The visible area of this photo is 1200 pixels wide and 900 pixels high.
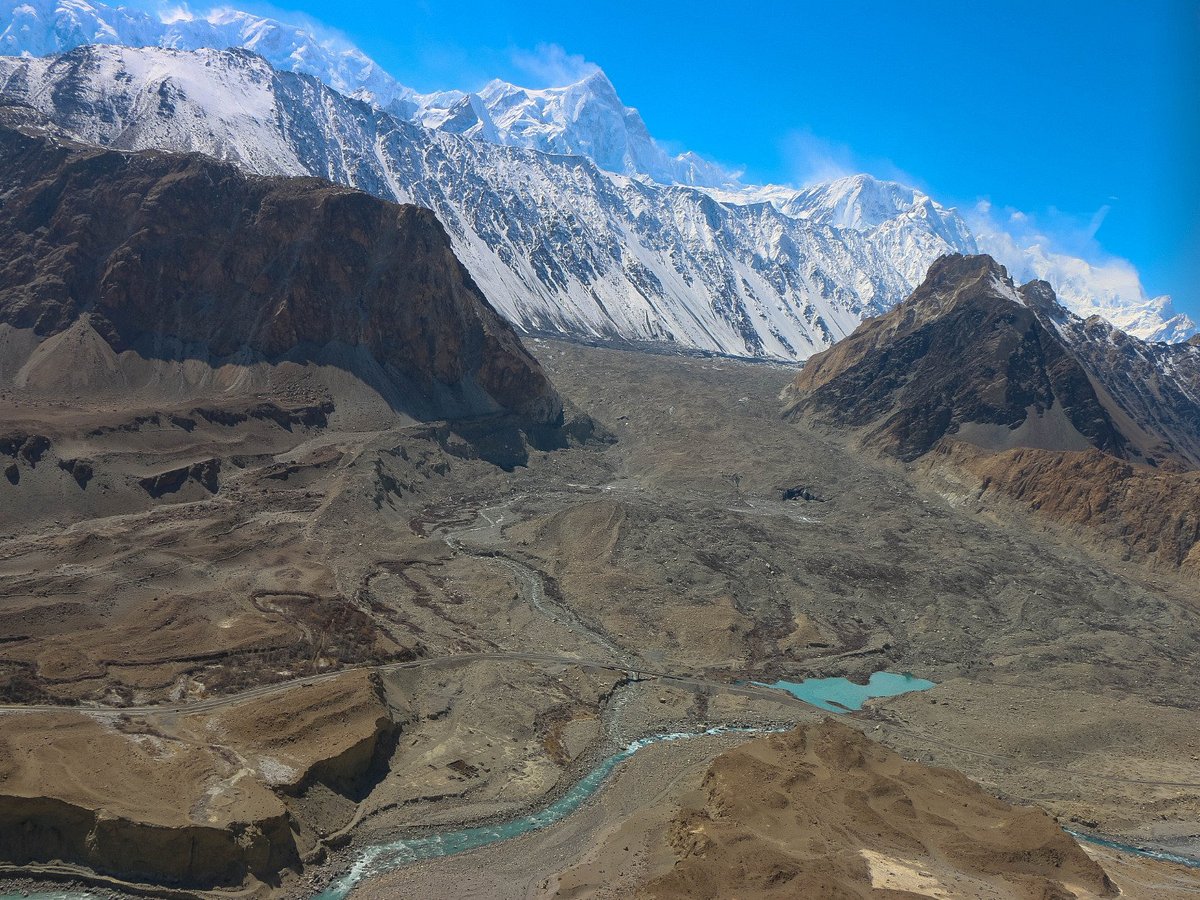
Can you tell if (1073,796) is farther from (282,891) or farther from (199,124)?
(199,124)

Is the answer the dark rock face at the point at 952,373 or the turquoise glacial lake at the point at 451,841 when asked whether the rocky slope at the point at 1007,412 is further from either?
the turquoise glacial lake at the point at 451,841

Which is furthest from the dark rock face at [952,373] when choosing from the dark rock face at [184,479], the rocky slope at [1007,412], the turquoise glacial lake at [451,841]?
the turquoise glacial lake at [451,841]

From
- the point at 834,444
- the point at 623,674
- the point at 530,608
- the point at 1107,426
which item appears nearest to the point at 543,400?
the point at 834,444

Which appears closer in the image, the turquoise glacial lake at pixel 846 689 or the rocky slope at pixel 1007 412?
the turquoise glacial lake at pixel 846 689

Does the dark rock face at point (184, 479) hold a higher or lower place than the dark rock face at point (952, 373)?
lower

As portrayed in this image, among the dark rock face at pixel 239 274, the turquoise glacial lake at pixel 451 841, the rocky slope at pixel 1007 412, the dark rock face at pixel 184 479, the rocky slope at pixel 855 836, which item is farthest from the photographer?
the dark rock face at pixel 239 274

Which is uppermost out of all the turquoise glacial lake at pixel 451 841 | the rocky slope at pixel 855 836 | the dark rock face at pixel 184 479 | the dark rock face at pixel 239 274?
the dark rock face at pixel 239 274

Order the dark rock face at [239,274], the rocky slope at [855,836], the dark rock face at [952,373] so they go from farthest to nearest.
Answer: the dark rock face at [952,373]
the dark rock face at [239,274]
the rocky slope at [855,836]

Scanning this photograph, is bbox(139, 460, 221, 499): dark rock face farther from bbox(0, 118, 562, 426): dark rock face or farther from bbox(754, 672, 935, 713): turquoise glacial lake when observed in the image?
bbox(754, 672, 935, 713): turquoise glacial lake
